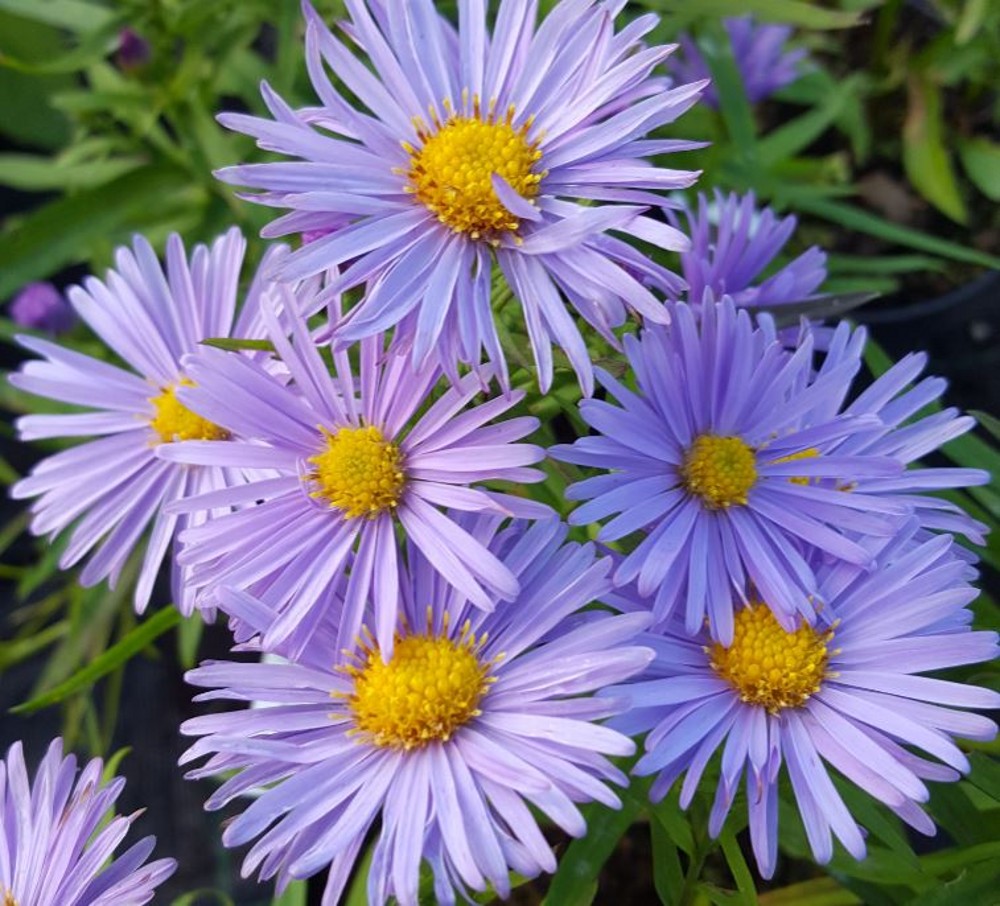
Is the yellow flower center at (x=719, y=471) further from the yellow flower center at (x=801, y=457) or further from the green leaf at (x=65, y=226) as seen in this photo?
the green leaf at (x=65, y=226)

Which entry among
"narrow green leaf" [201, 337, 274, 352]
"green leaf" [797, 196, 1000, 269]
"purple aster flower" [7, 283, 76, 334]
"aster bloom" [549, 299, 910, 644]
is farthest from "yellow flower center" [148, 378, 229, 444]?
"green leaf" [797, 196, 1000, 269]

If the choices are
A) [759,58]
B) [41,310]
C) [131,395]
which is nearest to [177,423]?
[131,395]

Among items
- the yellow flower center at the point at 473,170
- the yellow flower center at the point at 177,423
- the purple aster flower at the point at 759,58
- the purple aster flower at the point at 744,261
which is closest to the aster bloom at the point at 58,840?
the yellow flower center at the point at 177,423

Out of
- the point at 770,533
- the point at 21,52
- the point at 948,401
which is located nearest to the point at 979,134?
the point at 948,401

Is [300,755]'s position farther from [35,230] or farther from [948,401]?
[948,401]

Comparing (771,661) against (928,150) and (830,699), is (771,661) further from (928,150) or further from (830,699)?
(928,150)

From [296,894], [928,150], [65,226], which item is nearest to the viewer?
[296,894]

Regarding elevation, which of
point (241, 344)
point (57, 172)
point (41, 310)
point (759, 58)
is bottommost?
point (241, 344)

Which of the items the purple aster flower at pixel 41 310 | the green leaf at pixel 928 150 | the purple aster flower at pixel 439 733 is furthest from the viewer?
the green leaf at pixel 928 150
